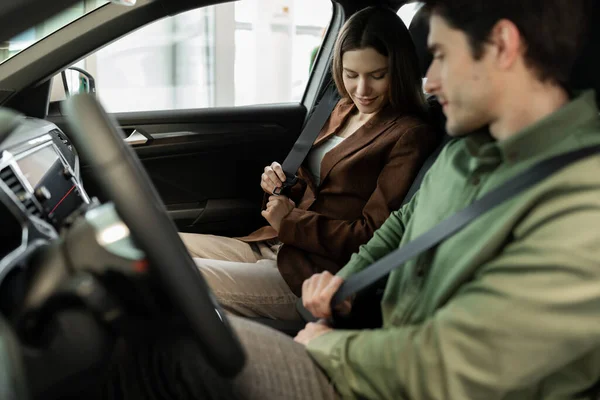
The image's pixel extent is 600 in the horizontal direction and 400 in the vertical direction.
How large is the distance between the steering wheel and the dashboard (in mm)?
248

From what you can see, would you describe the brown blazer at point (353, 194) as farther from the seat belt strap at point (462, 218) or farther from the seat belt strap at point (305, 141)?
the seat belt strap at point (462, 218)

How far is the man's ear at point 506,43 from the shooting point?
986 millimetres

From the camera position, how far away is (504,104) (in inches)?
40.5

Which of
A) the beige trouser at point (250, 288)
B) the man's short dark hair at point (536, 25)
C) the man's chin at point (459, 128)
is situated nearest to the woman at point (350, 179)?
the beige trouser at point (250, 288)

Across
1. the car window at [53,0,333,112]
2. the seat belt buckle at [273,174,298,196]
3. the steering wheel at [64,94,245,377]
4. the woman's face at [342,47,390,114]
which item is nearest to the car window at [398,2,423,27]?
the woman's face at [342,47,390,114]

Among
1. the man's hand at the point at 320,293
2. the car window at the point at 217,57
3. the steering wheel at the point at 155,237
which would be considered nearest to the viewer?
the steering wheel at the point at 155,237

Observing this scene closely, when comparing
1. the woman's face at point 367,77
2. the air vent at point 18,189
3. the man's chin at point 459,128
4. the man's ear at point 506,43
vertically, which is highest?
the man's ear at point 506,43

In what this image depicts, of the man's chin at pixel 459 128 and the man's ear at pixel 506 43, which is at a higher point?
the man's ear at pixel 506 43

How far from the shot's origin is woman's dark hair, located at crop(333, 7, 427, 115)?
180 centimetres

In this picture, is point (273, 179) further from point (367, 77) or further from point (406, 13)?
point (406, 13)

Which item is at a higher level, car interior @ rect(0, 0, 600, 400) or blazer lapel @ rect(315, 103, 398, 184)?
car interior @ rect(0, 0, 600, 400)

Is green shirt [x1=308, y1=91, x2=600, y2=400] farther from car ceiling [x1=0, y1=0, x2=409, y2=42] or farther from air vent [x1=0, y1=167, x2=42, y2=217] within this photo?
car ceiling [x1=0, y1=0, x2=409, y2=42]

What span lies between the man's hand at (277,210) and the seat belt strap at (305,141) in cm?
8

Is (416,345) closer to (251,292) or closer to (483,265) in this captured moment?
(483,265)
